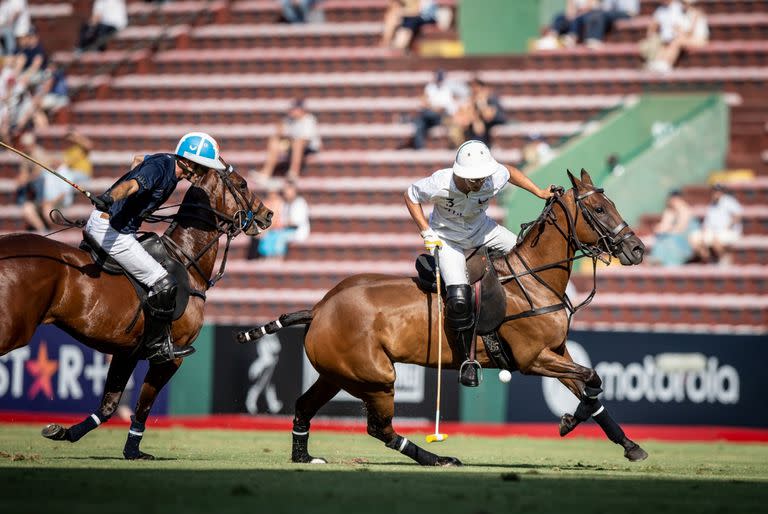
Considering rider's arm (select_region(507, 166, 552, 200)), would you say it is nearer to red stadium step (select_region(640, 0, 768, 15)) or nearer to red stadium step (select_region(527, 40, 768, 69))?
red stadium step (select_region(527, 40, 768, 69))

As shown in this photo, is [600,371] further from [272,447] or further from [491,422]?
[272,447]

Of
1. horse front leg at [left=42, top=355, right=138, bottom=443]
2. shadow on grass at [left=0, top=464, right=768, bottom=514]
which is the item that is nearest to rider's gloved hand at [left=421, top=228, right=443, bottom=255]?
shadow on grass at [left=0, top=464, right=768, bottom=514]

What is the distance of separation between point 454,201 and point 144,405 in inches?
128

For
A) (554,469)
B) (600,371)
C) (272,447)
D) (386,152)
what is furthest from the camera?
(386,152)

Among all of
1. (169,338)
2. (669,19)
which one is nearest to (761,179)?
(669,19)

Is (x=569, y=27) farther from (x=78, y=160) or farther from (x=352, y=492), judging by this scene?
(x=352, y=492)

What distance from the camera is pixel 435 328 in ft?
34.4

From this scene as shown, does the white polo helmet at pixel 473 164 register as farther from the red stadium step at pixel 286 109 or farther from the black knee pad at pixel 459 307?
the red stadium step at pixel 286 109

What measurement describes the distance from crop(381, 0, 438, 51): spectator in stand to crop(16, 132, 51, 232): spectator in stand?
7104 mm

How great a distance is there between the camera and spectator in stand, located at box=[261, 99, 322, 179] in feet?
73.2

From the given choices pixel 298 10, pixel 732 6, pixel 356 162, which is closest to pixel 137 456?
pixel 356 162

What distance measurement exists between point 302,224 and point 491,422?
586 cm

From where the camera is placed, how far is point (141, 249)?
10.5m

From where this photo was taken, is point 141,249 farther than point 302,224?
No
